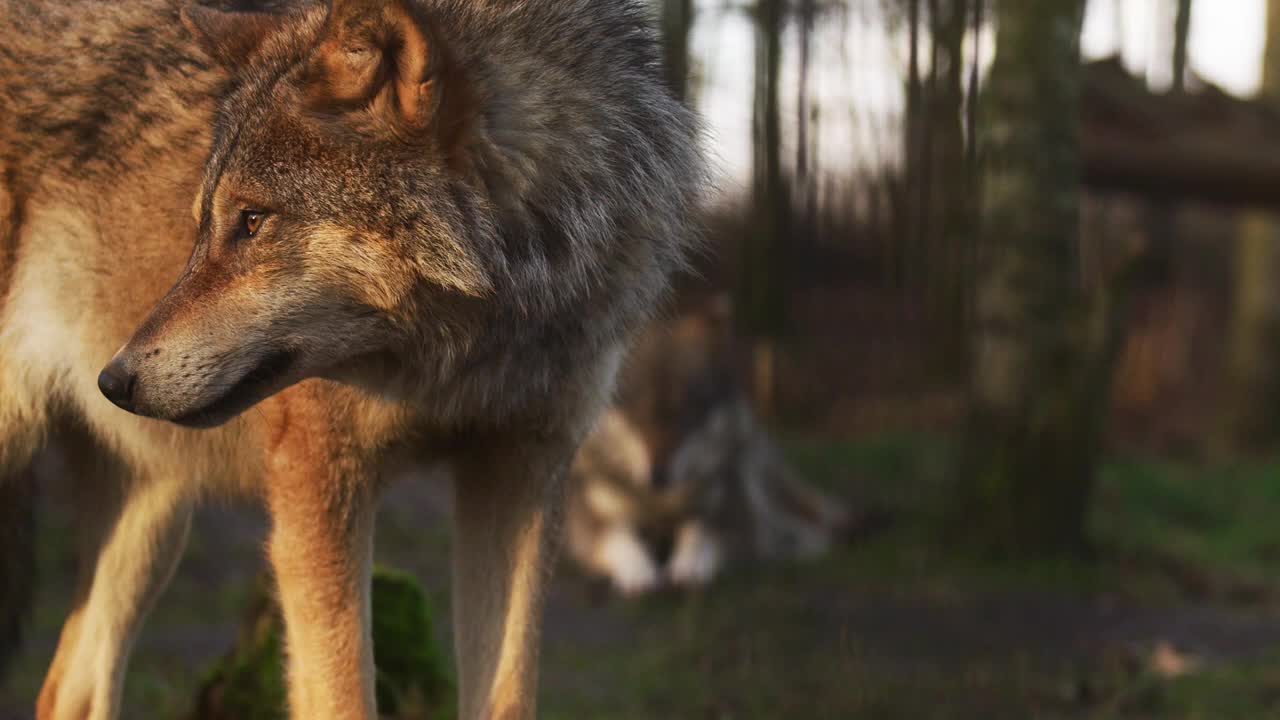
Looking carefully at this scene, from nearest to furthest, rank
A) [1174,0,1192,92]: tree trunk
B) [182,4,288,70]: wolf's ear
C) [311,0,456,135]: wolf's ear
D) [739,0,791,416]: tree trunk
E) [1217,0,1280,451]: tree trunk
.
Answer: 1. [311,0,456,135]: wolf's ear
2. [182,4,288,70]: wolf's ear
3. [1217,0,1280,451]: tree trunk
4. [739,0,791,416]: tree trunk
5. [1174,0,1192,92]: tree trunk

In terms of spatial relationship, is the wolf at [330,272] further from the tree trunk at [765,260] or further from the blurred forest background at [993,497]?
the tree trunk at [765,260]

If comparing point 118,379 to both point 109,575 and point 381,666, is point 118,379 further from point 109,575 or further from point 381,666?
point 381,666

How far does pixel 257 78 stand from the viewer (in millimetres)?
2662

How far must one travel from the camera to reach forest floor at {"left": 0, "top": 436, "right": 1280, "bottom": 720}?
15.4ft

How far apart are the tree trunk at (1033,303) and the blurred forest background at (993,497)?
0.04ft

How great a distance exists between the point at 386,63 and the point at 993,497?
5229 mm

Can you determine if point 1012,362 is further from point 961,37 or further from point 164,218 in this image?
point 164,218

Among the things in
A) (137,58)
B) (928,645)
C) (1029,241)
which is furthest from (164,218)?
(1029,241)

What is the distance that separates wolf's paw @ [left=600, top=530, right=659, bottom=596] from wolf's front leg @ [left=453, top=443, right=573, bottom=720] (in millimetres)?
4716

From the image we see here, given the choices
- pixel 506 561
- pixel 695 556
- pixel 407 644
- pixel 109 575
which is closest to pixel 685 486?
pixel 695 556

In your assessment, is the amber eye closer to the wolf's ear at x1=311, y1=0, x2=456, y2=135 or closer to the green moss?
the wolf's ear at x1=311, y1=0, x2=456, y2=135

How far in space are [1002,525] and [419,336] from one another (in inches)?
198

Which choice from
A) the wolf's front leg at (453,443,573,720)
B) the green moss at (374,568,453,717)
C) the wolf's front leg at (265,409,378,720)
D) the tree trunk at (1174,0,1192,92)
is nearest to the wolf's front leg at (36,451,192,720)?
the green moss at (374,568,453,717)

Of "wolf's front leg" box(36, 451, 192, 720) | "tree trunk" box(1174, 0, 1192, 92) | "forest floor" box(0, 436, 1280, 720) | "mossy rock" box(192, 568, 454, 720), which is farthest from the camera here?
"tree trunk" box(1174, 0, 1192, 92)
